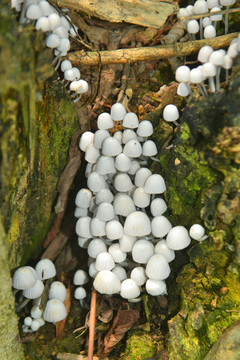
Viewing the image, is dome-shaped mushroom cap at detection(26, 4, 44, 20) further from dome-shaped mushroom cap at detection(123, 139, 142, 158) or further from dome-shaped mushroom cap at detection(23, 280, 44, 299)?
dome-shaped mushroom cap at detection(23, 280, 44, 299)

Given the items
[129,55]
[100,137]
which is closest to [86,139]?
[100,137]

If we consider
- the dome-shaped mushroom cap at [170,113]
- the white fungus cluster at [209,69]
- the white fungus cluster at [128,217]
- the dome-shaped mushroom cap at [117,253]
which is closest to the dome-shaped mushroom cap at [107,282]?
the white fungus cluster at [128,217]

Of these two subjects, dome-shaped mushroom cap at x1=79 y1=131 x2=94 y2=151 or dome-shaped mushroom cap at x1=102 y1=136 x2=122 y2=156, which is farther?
dome-shaped mushroom cap at x1=79 y1=131 x2=94 y2=151

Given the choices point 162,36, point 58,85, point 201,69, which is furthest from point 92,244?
point 162,36

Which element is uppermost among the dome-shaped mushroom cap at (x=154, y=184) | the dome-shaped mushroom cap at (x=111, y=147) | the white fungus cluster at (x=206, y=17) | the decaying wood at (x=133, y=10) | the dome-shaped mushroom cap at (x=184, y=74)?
the decaying wood at (x=133, y=10)

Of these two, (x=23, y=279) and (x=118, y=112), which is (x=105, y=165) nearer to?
(x=118, y=112)

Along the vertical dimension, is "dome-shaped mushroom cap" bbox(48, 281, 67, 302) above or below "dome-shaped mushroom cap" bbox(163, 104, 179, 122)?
below

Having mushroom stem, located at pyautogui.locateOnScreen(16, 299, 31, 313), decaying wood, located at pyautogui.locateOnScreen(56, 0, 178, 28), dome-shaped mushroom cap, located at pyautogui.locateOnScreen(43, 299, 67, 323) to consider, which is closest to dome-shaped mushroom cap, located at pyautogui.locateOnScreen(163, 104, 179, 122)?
decaying wood, located at pyautogui.locateOnScreen(56, 0, 178, 28)

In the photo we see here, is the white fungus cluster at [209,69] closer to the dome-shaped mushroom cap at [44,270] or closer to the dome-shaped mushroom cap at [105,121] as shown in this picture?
the dome-shaped mushroom cap at [105,121]
